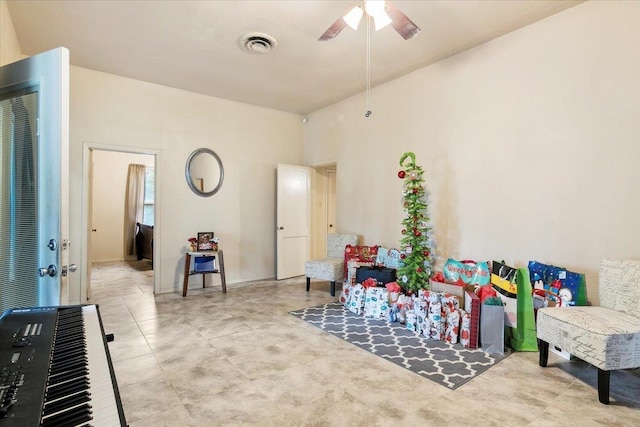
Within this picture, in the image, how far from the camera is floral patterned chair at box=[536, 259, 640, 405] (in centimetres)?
204

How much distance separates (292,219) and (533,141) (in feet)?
12.2

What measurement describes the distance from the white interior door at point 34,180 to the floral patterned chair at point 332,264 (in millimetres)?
3187

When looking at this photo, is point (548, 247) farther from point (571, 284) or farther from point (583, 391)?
point (583, 391)

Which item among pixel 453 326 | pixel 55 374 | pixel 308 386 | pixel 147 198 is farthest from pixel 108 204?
pixel 55 374

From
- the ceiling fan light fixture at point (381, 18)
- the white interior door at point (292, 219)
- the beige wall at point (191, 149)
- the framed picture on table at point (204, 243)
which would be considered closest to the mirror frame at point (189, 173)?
the beige wall at point (191, 149)

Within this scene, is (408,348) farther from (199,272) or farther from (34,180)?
(199,272)

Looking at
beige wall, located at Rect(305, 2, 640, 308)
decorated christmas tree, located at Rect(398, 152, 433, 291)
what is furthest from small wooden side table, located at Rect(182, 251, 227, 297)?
decorated christmas tree, located at Rect(398, 152, 433, 291)

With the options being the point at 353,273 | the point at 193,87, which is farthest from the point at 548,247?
the point at 193,87

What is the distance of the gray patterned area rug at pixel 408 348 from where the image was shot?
2.46 meters

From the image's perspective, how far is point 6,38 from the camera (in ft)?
9.18

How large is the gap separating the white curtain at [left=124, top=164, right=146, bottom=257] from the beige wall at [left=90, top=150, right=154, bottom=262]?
0.17m

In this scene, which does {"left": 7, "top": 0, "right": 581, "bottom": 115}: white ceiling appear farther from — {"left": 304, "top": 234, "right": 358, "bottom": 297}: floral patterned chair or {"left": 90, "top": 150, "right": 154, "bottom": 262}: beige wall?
{"left": 90, "top": 150, "right": 154, "bottom": 262}: beige wall

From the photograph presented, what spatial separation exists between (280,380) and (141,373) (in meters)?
1.04

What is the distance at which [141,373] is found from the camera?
241 cm
